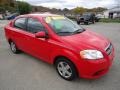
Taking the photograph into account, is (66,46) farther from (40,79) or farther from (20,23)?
(20,23)

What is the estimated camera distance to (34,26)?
5.31m

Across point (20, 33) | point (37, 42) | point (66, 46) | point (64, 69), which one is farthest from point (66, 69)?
point (20, 33)

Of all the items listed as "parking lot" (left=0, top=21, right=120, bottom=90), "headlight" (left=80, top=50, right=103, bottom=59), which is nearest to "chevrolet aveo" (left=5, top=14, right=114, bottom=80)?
"headlight" (left=80, top=50, right=103, bottom=59)

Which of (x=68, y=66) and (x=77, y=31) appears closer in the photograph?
(x=68, y=66)

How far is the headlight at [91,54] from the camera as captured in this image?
3941mm

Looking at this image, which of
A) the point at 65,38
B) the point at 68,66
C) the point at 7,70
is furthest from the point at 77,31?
the point at 7,70

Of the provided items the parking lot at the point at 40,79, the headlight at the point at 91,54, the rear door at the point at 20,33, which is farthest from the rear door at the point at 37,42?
the headlight at the point at 91,54

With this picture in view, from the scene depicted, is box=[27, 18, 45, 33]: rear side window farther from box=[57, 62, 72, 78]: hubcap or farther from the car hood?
box=[57, 62, 72, 78]: hubcap

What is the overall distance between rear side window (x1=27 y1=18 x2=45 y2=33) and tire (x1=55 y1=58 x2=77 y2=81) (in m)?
1.09

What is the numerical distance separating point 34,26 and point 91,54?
2123mm

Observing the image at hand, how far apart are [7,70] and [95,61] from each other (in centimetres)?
264

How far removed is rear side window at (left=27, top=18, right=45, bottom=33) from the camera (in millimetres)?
5043

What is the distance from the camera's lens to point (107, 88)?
13.3ft

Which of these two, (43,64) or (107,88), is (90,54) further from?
(43,64)
